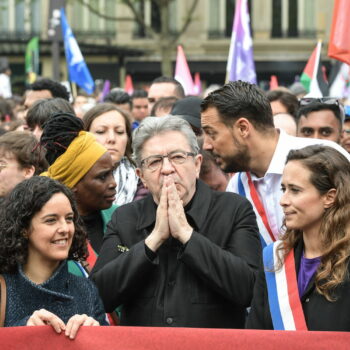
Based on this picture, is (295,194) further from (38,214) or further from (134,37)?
(134,37)

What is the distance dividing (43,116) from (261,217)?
7.37ft

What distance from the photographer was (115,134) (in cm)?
672

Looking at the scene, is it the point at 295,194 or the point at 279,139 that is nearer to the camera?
the point at 295,194

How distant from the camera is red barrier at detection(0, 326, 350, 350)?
3848mm

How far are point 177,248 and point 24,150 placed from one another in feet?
5.19

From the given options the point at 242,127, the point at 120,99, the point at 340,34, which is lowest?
the point at 120,99

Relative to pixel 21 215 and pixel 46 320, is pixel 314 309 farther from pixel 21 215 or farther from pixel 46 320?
pixel 21 215

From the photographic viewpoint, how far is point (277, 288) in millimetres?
4141

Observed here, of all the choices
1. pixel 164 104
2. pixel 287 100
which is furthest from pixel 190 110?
pixel 287 100

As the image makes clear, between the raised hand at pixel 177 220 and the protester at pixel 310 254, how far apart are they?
0.35m

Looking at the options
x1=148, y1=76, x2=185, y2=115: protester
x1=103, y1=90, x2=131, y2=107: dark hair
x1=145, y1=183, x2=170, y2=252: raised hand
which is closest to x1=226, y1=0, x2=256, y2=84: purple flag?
x1=148, y1=76, x2=185, y2=115: protester

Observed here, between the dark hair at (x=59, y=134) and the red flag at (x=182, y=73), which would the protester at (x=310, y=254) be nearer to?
the dark hair at (x=59, y=134)

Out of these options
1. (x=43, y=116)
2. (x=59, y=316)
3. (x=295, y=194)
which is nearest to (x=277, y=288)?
(x=295, y=194)

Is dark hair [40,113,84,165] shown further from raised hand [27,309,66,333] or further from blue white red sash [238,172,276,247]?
raised hand [27,309,66,333]
